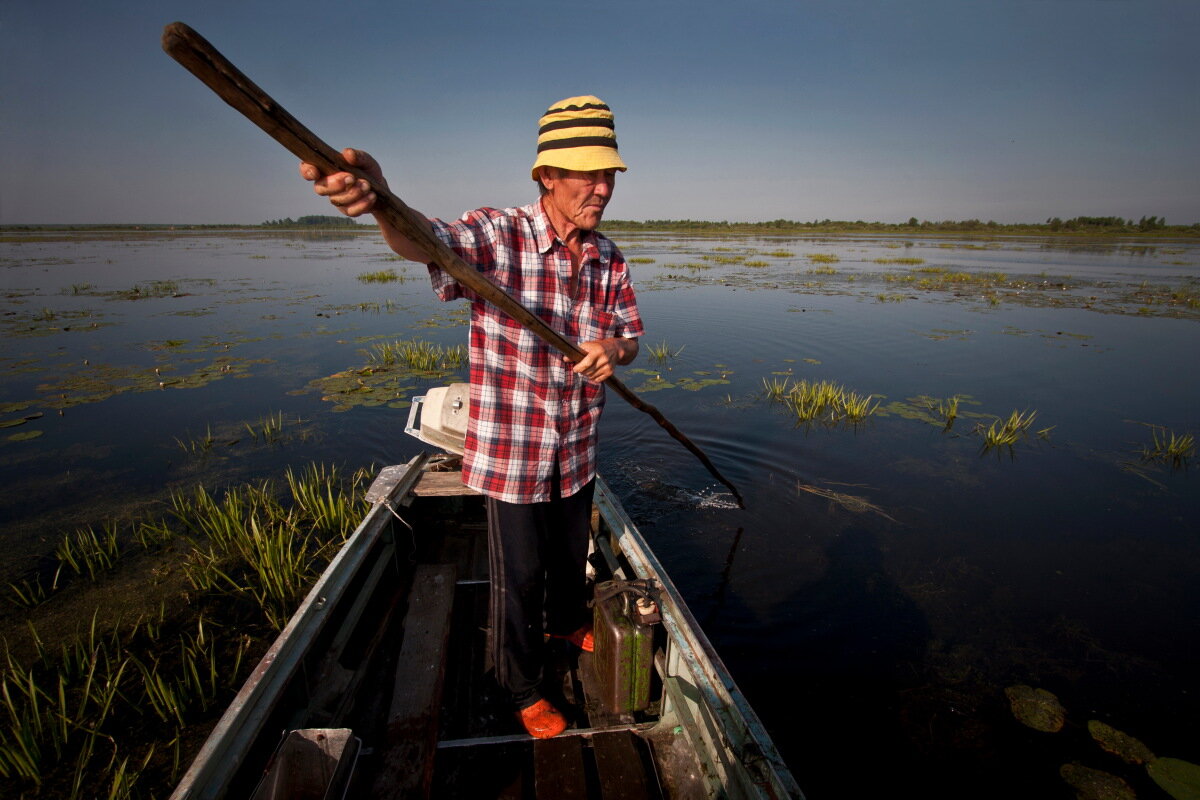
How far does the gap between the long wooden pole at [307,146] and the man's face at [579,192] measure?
0.39 meters

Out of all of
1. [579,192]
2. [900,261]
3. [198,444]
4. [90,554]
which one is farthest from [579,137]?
[900,261]

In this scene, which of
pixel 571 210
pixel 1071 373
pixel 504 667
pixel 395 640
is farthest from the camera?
pixel 1071 373

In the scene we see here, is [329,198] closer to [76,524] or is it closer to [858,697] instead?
[858,697]

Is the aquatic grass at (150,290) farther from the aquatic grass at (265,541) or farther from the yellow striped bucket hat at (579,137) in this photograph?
the yellow striped bucket hat at (579,137)

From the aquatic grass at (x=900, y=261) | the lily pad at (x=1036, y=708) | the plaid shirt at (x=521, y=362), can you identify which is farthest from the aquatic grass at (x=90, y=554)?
the aquatic grass at (x=900, y=261)

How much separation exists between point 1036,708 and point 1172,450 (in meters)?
5.11

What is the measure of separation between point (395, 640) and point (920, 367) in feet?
31.4

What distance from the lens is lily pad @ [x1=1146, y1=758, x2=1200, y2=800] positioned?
2492 millimetres

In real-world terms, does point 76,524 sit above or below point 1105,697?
above

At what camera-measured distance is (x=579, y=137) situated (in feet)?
5.51

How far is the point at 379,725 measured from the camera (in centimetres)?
229

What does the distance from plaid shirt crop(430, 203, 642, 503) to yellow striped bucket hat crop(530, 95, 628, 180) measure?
0.23 meters

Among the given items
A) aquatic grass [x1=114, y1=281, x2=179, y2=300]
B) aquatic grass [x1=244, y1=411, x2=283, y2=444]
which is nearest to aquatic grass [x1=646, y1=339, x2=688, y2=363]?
aquatic grass [x1=244, y1=411, x2=283, y2=444]

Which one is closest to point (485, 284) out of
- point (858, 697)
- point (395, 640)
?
point (395, 640)
